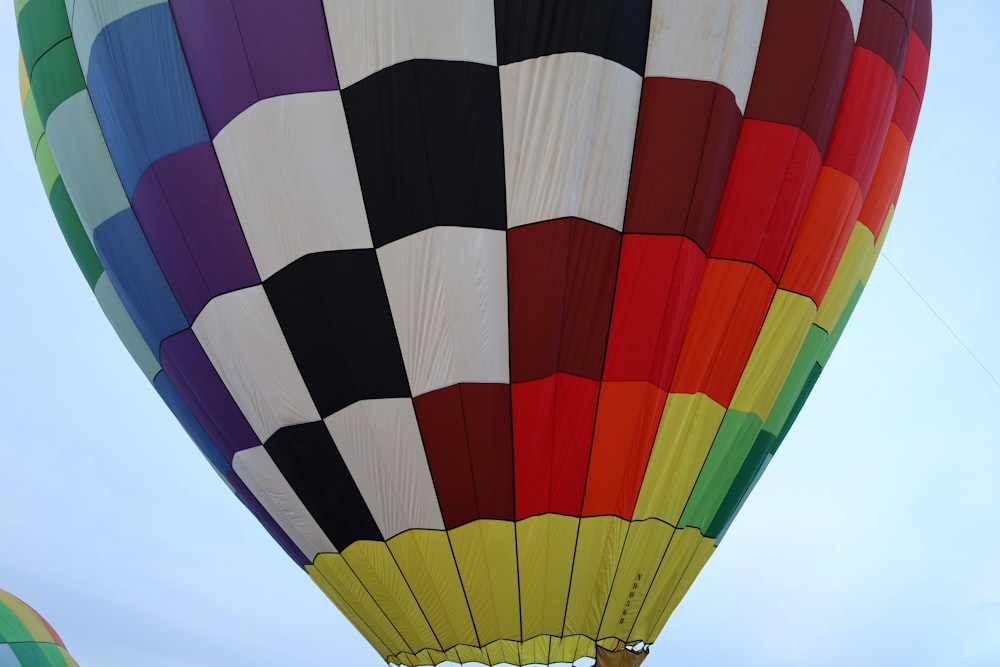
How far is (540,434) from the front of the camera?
145 inches

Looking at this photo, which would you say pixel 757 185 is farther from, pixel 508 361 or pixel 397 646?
pixel 397 646

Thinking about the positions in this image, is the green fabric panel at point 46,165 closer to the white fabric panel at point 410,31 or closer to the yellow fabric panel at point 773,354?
the white fabric panel at point 410,31

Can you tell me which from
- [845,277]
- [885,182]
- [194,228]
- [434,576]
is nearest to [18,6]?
[194,228]

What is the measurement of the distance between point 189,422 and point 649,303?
2.32 m

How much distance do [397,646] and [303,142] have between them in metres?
2.24

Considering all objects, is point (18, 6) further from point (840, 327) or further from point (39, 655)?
point (39, 655)

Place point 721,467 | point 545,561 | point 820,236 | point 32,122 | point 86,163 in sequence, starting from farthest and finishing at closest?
point 32,122
point 86,163
point 820,236
point 721,467
point 545,561

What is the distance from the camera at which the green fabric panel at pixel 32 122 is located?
502 cm

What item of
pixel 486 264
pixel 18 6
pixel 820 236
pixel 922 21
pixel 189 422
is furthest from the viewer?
pixel 922 21

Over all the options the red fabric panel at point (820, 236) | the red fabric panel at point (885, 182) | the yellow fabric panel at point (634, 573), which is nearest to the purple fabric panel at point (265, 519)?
the yellow fabric panel at point (634, 573)

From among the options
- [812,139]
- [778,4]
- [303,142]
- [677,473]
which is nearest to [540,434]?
[677,473]

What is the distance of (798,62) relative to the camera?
3857mm

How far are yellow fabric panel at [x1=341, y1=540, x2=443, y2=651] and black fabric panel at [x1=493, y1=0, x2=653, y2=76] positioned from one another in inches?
80.9

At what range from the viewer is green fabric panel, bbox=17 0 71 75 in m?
4.43
